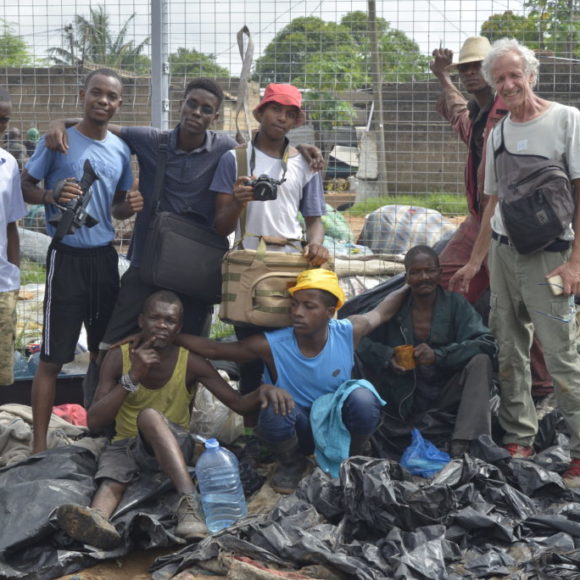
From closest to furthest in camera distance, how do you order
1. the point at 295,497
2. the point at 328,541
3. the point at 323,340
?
the point at 328,541, the point at 295,497, the point at 323,340

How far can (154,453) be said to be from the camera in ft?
14.6

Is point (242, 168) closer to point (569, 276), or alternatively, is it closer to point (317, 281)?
point (317, 281)

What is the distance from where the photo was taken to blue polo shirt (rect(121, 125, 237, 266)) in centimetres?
491

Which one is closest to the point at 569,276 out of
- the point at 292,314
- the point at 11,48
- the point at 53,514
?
the point at 292,314

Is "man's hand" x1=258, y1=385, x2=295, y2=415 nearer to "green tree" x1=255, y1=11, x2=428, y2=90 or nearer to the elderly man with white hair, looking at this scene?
the elderly man with white hair

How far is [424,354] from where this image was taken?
16.4 feet

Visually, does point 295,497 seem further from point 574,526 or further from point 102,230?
point 102,230

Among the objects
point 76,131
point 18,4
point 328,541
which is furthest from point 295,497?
point 18,4

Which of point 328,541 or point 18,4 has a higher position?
point 18,4

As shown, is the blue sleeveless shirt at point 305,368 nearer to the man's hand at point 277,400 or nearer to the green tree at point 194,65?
the man's hand at point 277,400

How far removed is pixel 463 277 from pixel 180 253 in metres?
1.60

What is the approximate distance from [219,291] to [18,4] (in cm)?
279

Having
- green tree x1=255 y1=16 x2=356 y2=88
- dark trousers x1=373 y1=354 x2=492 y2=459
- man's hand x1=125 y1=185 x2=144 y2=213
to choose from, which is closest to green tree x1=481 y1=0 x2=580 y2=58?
green tree x1=255 y1=16 x2=356 y2=88

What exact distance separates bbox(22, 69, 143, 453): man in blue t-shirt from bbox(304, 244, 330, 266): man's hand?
37.0 inches
